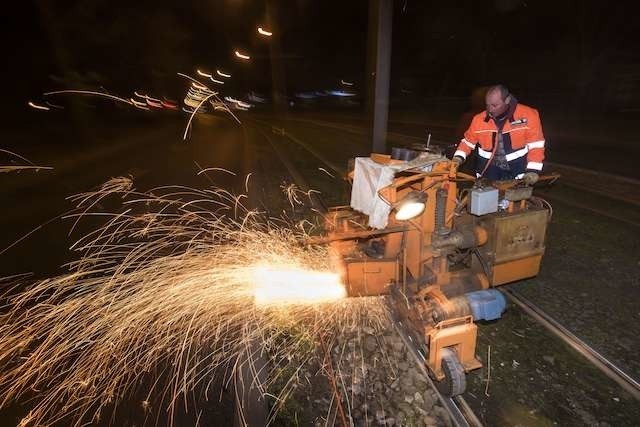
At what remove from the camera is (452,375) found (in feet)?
10.3

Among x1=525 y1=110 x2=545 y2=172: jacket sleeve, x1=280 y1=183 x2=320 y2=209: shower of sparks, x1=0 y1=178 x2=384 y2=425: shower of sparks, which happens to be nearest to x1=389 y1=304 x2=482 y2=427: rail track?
x1=0 y1=178 x2=384 y2=425: shower of sparks

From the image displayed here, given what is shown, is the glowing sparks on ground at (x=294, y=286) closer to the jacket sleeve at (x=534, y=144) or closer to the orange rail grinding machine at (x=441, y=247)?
the orange rail grinding machine at (x=441, y=247)

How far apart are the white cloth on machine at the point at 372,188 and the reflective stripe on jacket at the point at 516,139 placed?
194cm

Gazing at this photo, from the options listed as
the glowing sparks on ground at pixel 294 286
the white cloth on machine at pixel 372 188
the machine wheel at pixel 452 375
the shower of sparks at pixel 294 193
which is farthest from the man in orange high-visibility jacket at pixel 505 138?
the shower of sparks at pixel 294 193

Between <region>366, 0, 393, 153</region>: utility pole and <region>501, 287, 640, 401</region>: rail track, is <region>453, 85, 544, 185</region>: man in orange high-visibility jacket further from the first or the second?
<region>366, 0, 393, 153</region>: utility pole

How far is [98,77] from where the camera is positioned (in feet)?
74.3

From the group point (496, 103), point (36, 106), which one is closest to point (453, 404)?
point (496, 103)

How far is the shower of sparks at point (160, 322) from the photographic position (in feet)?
12.1

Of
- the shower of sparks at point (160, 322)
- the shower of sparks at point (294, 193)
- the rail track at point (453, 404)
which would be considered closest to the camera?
the rail track at point (453, 404)

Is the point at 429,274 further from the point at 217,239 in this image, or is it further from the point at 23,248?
the point at 23,248

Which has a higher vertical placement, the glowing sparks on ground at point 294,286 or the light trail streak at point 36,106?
the light trail streak at point 36,106

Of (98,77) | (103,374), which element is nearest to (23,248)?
(103,374)

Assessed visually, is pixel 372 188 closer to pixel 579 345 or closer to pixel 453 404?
pixel 453 404

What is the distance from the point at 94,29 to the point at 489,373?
→ 23.0 m
